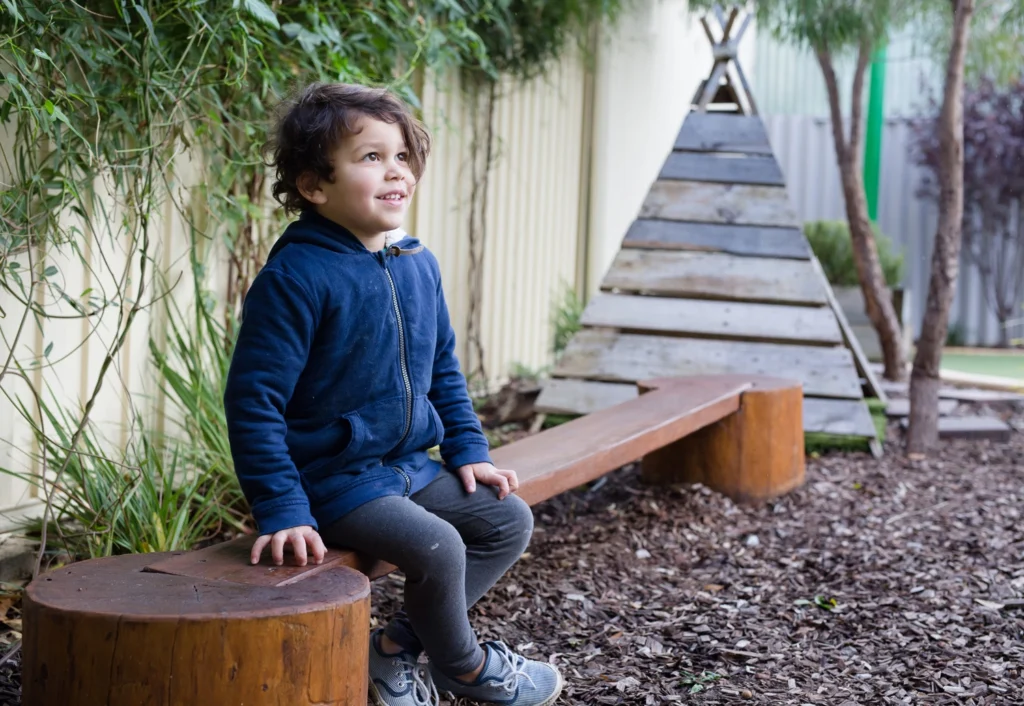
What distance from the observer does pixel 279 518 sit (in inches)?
67.8

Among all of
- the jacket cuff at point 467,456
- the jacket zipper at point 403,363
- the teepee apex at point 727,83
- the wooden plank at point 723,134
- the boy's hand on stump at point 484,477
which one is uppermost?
the teepee apex at point 727,83

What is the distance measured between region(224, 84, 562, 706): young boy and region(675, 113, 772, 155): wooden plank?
3384mm

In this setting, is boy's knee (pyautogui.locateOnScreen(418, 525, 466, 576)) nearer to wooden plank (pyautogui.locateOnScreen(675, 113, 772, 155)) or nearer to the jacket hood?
the jacket hood

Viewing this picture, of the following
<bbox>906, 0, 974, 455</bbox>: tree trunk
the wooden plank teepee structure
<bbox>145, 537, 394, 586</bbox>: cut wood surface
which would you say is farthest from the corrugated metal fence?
<bbox>145, 537, 394, 586</bbox>: cut wood surface

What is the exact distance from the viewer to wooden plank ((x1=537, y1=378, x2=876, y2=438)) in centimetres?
452

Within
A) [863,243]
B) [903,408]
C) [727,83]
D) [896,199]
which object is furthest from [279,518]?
[896,199]

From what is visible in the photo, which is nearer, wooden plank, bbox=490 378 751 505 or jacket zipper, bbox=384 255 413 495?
jacket zipper, bbox=384 255 413 495

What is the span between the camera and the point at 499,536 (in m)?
2.03

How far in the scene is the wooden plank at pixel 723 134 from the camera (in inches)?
203

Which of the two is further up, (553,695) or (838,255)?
(838,255)

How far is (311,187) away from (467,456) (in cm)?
59

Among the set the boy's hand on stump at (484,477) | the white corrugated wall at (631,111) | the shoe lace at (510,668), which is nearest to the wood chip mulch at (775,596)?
the shoe lace at (510,668)

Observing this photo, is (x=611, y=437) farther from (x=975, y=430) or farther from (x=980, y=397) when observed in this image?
(x=980, y=397)

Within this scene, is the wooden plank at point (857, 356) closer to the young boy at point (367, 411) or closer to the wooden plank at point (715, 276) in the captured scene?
the wooden plank at point (715, 276)
